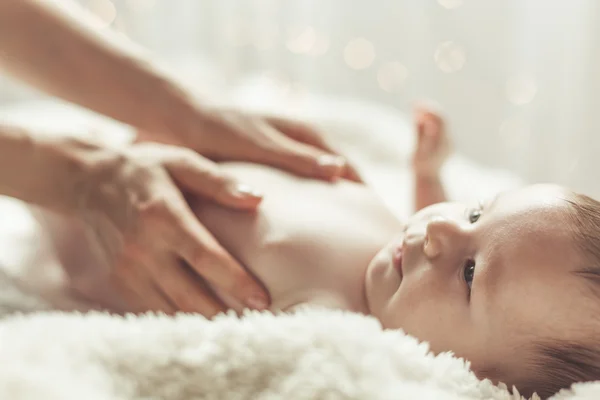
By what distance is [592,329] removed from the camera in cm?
75

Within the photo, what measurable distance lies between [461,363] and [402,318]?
0.51ft

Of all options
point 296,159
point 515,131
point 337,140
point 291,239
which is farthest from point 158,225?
point 515,131

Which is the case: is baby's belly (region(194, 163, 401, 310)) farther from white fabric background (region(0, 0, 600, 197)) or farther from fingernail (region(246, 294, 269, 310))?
white fabric background (region(0, 0, 600, 197))

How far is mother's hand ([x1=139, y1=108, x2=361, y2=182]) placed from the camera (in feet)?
3.82

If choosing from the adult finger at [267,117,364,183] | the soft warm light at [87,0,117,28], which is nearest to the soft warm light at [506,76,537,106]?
the adult finger at [267,117,364,183]

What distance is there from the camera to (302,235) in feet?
3.35

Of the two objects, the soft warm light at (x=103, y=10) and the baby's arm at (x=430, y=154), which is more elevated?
the baby's arm at (x=430, y=154)

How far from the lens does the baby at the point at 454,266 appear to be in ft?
2.52

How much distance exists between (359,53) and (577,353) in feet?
6.04

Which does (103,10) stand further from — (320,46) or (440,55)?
(440,55)

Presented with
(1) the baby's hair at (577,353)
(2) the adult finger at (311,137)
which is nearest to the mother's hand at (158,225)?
(2) the adult finger at (311,137)

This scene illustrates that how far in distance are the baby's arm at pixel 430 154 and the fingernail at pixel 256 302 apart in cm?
55

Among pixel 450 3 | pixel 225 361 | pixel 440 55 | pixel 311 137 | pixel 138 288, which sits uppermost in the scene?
pixel 450 3

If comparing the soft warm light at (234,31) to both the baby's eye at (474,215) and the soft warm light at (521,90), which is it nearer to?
the soft warm light at (521,90)
